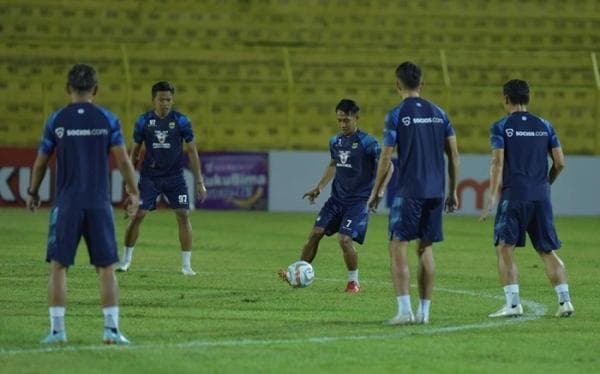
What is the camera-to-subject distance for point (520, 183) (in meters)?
12.1

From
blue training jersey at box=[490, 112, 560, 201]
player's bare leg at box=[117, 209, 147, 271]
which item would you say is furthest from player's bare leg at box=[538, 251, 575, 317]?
player's bare leg at box=[117, 209, 147, 271]

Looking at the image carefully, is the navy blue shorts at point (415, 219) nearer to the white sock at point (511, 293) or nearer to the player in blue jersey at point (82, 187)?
the white sock at point (511, 293)

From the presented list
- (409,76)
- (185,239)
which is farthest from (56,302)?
(185,239)

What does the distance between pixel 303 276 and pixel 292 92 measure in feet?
54.6

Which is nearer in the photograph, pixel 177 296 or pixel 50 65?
pixel 177 296

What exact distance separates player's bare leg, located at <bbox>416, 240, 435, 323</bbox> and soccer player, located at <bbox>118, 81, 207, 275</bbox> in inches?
205

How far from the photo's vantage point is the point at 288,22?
3284cm

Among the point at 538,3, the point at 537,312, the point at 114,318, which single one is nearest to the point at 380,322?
the point at 537,312

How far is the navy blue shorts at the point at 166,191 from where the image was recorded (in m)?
16.4

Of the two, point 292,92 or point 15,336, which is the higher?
point 292,92

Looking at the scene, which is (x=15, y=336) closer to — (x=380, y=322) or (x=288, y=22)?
(x=380, y=322)

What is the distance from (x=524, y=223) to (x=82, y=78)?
4.41 m

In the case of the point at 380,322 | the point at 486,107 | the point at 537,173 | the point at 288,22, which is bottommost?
the point at 380,322

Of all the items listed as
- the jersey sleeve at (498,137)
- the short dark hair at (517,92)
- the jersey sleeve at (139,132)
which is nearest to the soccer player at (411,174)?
the jersey sleeve at (498,137)
